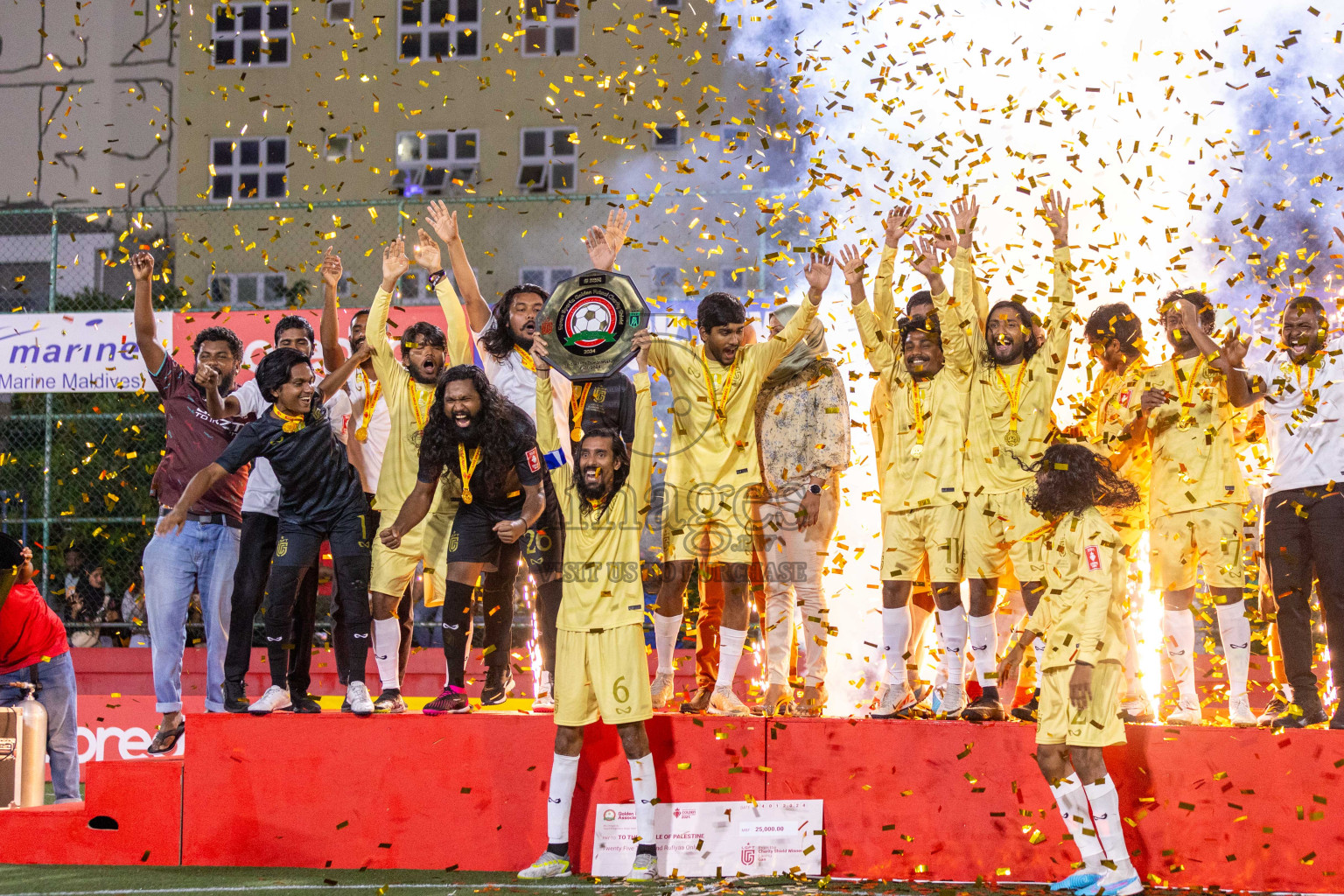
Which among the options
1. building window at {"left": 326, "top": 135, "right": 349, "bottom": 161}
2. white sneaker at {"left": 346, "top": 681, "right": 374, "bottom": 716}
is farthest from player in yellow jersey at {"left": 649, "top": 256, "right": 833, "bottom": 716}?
building window at {"left": 326, "top": 135, "right": 349, "bottom": 161}

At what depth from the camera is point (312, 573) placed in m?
6.61

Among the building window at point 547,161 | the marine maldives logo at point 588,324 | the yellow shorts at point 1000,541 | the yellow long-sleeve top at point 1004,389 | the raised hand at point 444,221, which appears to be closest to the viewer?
the yellow shorts at point 1000,541

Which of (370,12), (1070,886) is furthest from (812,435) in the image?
(370,12)

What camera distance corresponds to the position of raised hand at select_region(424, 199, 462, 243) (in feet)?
22.9

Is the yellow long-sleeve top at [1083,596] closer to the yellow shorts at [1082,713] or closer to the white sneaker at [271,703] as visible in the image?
the yellow shorts at [1082,713]

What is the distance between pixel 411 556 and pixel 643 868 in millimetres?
2097

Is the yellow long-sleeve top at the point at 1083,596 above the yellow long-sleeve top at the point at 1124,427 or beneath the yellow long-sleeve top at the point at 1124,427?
beneath

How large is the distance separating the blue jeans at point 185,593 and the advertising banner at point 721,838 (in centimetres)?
243

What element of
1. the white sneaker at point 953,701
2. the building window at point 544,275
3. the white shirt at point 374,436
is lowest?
the white sneaker at point 953,701

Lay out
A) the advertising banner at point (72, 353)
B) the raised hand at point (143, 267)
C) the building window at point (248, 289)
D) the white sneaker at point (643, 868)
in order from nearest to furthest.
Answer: the white sneaker at point (643, 868) → the raised hand at point (143, 267) → the advertising banner at point (72, 353) → the building window at point (248, 289)

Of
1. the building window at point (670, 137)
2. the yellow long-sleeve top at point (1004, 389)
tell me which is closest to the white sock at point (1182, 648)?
the yellow long-sleeve top at point (1004, 389)

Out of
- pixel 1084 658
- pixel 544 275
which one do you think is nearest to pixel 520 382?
pixel 1084 658

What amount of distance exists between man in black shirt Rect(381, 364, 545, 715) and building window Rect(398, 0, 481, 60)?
47.7ft

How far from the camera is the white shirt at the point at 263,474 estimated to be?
6.66 meters
